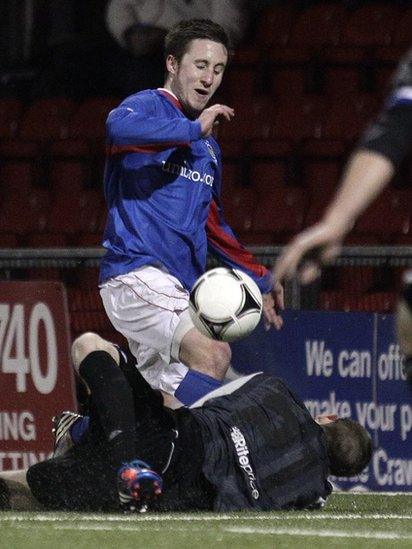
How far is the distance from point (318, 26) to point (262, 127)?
1.03 meters

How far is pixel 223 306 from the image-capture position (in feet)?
19.7

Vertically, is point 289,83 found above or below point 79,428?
above

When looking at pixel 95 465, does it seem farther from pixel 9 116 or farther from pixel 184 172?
pixel 9 116

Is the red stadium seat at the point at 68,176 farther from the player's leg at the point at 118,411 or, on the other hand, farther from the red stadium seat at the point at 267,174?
the player's leg at the point at 118,411

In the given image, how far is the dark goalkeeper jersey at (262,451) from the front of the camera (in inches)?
223

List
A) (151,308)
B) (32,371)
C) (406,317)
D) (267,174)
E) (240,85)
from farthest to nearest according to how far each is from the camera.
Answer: (240,85), (267,174), (32,371), (151,308), (406,317)

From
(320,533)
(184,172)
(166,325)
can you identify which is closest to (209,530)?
(320,533)

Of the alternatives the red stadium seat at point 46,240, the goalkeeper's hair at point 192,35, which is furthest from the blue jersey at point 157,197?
the red stadium seat at point 46,240

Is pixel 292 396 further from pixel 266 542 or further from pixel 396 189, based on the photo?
pixel 396 189

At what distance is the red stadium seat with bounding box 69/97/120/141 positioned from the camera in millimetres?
11867

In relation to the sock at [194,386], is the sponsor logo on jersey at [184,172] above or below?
above

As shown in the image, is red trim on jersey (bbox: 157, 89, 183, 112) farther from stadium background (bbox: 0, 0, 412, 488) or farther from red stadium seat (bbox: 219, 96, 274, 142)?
red stadium seat (bbox: 219, 96, 274, 142)

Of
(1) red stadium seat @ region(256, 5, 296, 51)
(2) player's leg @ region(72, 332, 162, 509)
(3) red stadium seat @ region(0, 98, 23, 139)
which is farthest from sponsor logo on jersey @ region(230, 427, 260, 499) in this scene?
(3) red stadium seat @ region(0, 98, 23, 139)

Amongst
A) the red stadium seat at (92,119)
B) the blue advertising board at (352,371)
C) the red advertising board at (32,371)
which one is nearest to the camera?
the blue advertising board at (352,371)
